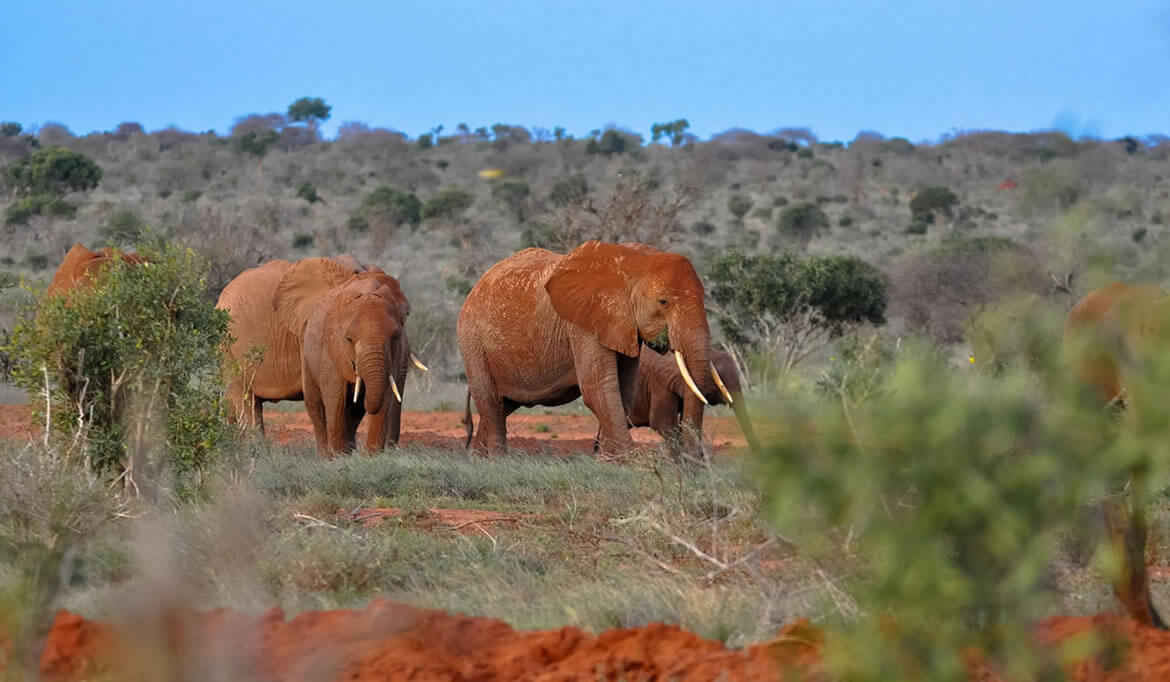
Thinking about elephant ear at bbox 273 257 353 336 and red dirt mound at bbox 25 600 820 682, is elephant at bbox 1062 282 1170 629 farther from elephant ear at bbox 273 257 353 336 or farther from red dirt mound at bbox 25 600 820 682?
elephant ear at bbox 273 257 353 336

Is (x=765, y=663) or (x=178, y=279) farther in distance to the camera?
(x=178, y=279)

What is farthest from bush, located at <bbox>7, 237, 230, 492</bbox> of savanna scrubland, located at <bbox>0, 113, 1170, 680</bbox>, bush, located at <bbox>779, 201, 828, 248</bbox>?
bush, located at <bbox>779, 201, 828, 248</bbox>

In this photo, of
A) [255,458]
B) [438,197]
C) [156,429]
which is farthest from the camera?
[438,197]

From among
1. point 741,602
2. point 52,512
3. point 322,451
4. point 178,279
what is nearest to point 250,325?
point 322,451

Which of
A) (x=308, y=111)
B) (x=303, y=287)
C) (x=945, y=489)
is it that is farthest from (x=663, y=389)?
(x=308, y=111)

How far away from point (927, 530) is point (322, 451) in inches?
375

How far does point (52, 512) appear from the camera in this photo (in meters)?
6.90

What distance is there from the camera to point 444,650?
16.0 feet

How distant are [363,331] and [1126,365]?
8164 mm

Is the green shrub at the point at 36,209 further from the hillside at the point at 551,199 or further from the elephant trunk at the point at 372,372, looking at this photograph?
the elephant trunk at the point at 372,372

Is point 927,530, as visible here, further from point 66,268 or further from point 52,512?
point 66,268

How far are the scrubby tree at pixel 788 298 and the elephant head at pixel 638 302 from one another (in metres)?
10.4

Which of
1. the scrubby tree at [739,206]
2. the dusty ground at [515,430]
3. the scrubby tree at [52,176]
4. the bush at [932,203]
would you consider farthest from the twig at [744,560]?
the bush at [932,203]

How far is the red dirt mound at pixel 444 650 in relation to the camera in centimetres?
459
